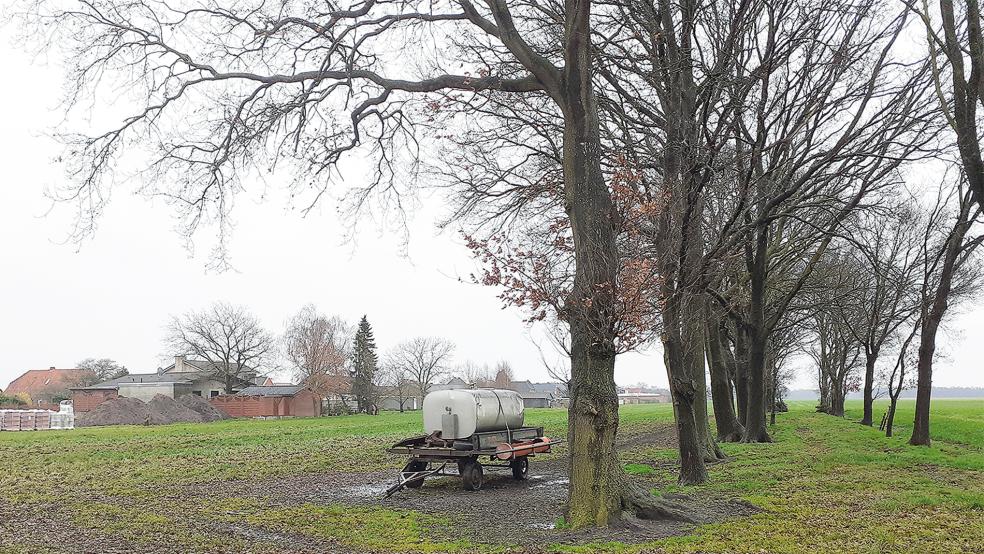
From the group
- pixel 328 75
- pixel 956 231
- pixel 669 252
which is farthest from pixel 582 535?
pixel 956 231

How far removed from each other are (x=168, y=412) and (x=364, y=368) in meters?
24.3

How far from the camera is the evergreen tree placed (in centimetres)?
8100

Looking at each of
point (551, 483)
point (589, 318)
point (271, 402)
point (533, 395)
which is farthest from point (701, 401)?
point (533, 395)

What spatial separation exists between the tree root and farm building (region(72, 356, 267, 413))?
71.3 metres

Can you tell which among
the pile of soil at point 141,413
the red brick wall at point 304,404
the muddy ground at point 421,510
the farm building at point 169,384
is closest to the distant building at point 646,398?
the red brick wall at point 304,404

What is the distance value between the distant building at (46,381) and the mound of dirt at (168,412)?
40217mm

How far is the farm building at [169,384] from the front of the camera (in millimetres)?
72625

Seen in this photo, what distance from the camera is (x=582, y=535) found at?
9891mm

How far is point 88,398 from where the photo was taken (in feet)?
236

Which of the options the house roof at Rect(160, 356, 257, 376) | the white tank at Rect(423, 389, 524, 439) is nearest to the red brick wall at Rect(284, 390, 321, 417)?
the house roof at Rect(160, 356, 257, 376)

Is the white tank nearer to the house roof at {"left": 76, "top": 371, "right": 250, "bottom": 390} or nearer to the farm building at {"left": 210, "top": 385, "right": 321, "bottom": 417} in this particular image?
the farm building at {"left": 210, "top": 385, "right": 321, "bottom": 417}

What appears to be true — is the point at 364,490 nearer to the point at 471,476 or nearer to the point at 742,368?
the point at 471,476

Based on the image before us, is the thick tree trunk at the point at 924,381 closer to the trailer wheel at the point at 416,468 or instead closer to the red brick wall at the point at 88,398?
the trailer wheel at the point at 416,468

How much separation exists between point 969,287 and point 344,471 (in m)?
28.4
